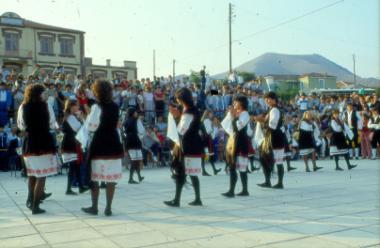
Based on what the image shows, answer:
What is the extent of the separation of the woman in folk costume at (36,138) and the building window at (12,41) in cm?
4116

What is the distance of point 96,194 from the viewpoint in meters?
6.62

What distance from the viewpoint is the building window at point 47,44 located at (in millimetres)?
46906

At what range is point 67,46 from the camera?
4872 centimetres

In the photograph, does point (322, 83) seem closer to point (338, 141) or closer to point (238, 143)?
point (338, 141)

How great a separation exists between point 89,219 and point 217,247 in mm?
2271

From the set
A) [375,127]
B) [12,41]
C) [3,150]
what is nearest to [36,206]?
[3,150]

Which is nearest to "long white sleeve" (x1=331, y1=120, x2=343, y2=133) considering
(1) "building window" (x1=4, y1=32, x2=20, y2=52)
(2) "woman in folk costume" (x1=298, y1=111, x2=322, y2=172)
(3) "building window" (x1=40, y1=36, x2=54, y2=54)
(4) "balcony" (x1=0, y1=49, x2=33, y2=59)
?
(2) "woman in folk costume" (x1=298, y1=111, x2=322, y2=172)

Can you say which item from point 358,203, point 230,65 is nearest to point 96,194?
point 358,203

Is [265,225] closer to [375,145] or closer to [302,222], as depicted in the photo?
[302,222]

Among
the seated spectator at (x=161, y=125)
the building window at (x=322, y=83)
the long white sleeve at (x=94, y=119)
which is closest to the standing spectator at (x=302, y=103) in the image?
the seated spectator at (x=161, y=125)

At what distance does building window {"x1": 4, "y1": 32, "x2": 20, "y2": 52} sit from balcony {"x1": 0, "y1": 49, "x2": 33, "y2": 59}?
0.97 feet

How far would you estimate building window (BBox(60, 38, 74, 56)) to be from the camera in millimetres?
48312

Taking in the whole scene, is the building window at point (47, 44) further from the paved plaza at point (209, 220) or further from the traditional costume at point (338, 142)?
the paved plaza at point (209, 220)

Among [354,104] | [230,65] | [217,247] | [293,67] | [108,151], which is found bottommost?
[217,247]
